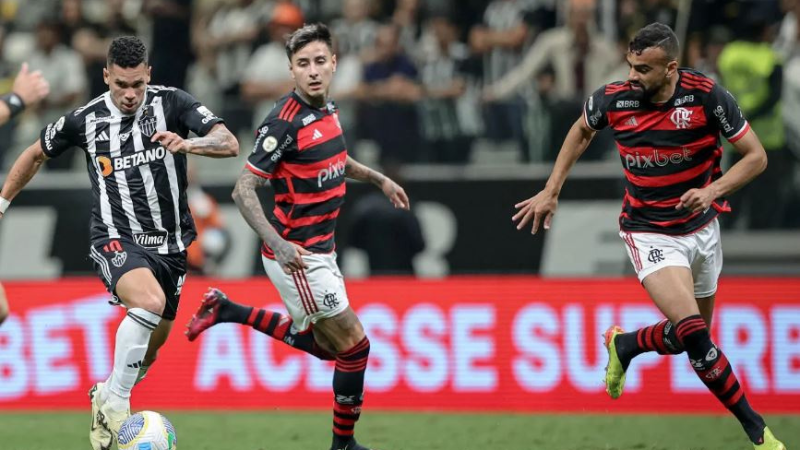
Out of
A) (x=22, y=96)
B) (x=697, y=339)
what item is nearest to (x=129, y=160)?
(x=22, y=96)

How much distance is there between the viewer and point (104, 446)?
26.7ft

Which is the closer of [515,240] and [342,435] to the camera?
[342,435]

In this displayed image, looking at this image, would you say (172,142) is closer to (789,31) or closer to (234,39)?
(234,39)

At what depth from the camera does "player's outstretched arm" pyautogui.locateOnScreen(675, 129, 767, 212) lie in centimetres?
800

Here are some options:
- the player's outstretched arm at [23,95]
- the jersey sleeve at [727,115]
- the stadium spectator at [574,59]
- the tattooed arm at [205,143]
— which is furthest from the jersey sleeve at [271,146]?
the stadium spectator at [574,59]

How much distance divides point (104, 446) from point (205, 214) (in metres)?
6.30

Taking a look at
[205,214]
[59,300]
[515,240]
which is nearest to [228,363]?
[59,300]

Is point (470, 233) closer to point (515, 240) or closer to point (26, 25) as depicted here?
point (515, 240)

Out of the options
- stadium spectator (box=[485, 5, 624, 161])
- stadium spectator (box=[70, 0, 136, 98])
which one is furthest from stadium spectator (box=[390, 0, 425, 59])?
stadium spectator (box=[70, 0, 136, 98])

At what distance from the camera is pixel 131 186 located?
8.38 m

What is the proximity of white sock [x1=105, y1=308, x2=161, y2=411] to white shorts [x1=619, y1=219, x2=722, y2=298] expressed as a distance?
3.40 meters

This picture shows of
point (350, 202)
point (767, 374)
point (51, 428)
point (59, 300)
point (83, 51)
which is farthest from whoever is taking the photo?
point (83, 51)

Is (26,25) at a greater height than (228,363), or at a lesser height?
greater

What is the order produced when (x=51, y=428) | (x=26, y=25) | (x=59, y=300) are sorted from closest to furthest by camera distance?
1. (x=51, y=428)
2. (x=59, y=300)
3. (x=26, y=25)
